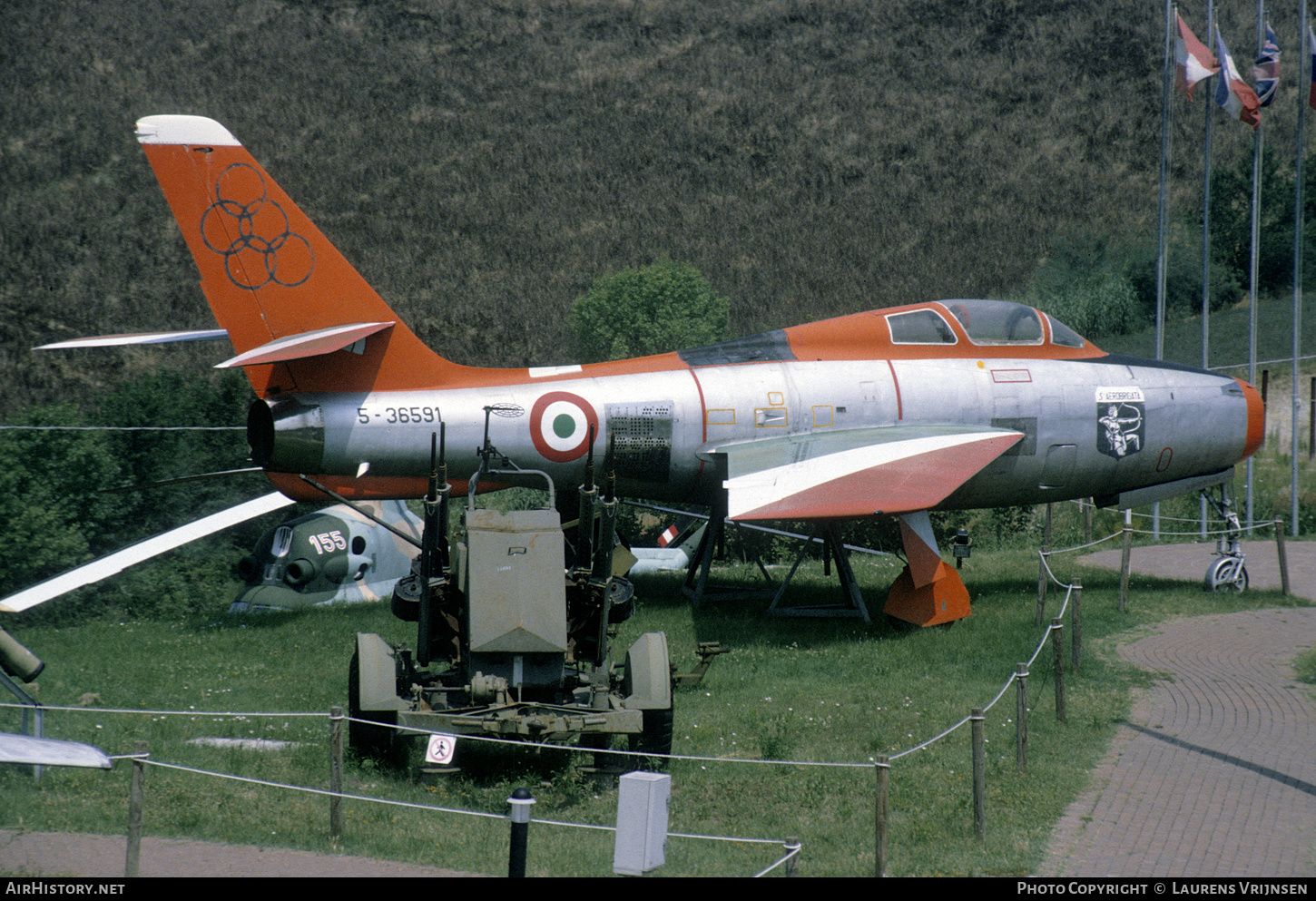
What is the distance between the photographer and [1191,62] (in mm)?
20609

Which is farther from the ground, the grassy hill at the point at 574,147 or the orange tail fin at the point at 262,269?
the grassy hill at the point at 574,147

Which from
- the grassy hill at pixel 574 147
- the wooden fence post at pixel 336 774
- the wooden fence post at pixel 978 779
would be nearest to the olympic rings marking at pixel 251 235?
the wooden fence post at pixel 336 774

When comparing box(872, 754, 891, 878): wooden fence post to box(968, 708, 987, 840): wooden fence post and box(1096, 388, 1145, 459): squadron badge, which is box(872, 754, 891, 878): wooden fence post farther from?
box(1096, 388, 1145, 459): squadron badge

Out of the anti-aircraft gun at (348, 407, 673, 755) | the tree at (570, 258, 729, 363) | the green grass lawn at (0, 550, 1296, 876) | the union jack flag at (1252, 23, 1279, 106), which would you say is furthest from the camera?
the tree at (570, 258, 729, 363)

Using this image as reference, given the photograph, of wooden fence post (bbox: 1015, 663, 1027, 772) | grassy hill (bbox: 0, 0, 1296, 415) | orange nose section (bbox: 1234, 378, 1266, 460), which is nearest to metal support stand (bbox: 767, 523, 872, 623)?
wooden fence post (bbox: 1015, 663, 1027, 772)

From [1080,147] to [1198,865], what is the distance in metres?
53.9

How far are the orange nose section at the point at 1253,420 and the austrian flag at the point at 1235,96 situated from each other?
21.7 feet

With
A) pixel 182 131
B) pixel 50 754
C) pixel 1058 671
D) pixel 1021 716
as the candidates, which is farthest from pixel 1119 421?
pixel 50 754

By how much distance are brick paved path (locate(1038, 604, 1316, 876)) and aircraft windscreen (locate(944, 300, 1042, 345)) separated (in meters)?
4.57

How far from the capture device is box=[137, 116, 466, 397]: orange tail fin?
44.3ft

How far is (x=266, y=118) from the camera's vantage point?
49281 mm

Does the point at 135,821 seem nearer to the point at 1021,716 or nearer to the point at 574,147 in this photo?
the point at 1021,716

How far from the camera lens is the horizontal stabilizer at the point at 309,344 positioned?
12164 mm

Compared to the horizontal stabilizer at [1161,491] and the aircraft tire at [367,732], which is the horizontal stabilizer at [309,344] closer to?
the aircraft tire at [367,732]
